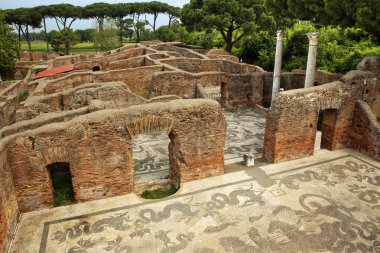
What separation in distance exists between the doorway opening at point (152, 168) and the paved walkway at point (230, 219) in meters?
0.61

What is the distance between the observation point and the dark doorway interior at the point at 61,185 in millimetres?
8170

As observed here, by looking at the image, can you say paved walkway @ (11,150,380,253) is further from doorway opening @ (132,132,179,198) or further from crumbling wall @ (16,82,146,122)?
crumbling wall @ (16,82,146,122)

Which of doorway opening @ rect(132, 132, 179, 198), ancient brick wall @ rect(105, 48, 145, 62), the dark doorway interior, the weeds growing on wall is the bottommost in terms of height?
the weeds growing on wall

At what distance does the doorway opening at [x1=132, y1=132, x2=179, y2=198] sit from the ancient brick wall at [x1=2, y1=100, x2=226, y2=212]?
512 mm

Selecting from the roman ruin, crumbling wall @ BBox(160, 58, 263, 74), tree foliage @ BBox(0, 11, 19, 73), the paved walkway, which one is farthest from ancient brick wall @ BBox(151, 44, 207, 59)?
the paved walkway

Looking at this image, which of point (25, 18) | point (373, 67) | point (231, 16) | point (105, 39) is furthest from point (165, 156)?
point (25, 18)

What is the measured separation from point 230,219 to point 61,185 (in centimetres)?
486

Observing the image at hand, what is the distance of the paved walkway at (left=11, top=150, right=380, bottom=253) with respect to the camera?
6660 mm

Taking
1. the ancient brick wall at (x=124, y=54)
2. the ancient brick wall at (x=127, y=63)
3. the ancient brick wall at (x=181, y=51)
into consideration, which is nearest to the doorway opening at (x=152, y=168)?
the ancient brick wall at (x=127, y=63)

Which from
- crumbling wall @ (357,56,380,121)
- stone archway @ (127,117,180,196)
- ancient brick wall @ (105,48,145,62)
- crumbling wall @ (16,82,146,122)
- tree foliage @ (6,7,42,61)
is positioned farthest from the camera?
tree foliage @ (6,7,42,61)

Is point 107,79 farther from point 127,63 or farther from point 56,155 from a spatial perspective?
Answer: point 56,155

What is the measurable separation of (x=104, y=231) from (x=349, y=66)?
17345 millimetres

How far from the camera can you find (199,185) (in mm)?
8914

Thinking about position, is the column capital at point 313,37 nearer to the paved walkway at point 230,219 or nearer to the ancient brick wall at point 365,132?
the ancient brick wall at point 365,132
